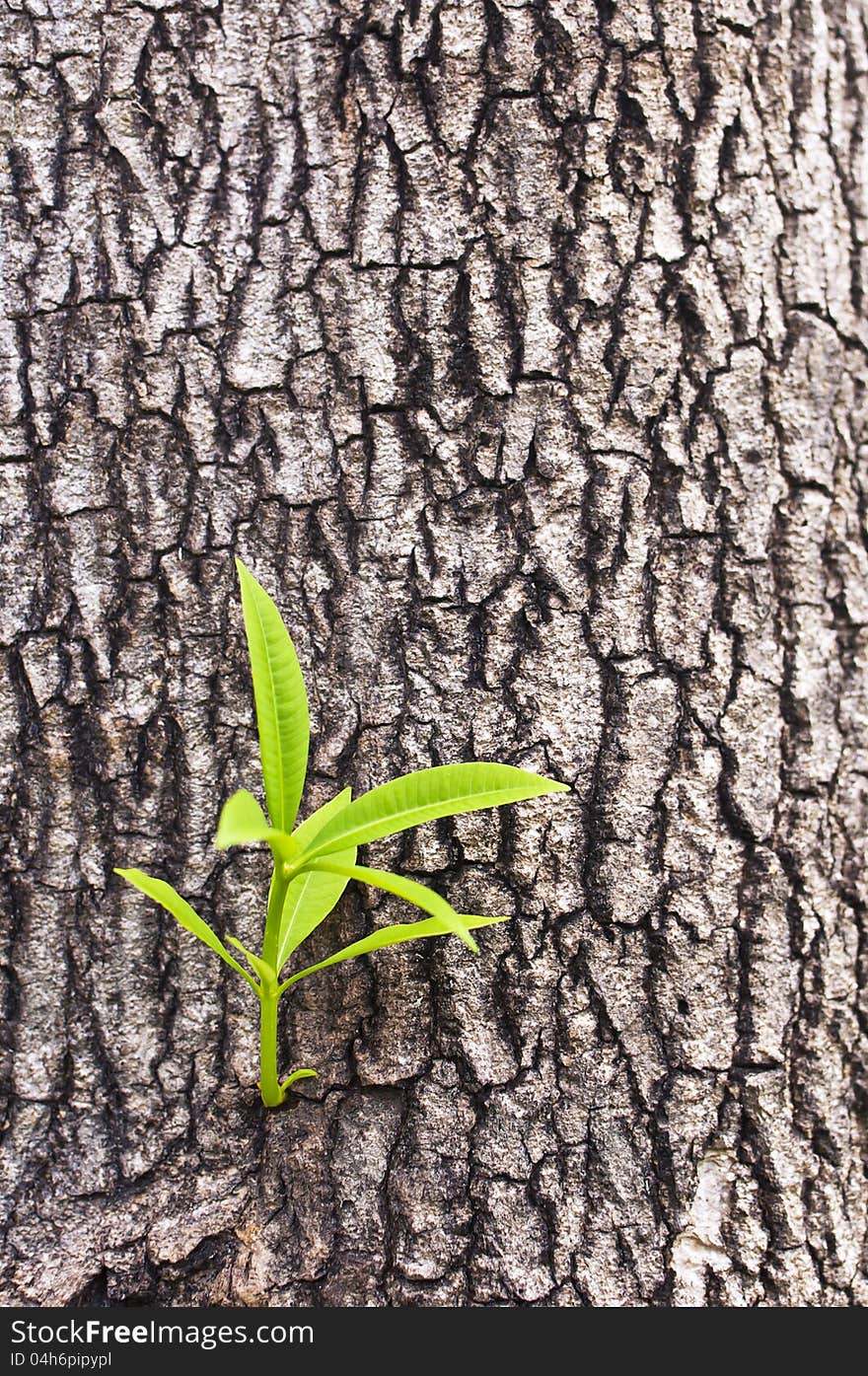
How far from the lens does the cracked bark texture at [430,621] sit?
1.12 metres

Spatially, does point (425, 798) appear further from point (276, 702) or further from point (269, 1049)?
point (269, 1049)

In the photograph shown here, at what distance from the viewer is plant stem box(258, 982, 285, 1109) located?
1.03 m

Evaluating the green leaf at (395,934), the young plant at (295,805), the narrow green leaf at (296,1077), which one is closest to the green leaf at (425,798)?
the young plant at (295,805)

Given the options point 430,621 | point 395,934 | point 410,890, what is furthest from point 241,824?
point 430,621

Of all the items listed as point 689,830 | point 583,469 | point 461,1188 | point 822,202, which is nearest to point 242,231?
point 583,469

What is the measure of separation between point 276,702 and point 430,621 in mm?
244

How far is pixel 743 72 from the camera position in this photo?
1.26 meters

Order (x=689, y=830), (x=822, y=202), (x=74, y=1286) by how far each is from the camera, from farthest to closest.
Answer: (x=822, y=202) < (x=689, y=830) < (x=74, y=1286)

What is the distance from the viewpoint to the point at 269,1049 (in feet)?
3.46

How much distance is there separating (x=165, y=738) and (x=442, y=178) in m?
0.77

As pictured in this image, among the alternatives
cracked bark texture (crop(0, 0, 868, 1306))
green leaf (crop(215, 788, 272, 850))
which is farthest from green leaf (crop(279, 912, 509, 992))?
green leaf (crop(215, 788, 272, 850))

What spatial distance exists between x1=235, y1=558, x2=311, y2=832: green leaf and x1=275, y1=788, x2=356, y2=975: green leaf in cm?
6

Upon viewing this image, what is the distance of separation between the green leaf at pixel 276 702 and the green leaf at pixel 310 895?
0.19 ft

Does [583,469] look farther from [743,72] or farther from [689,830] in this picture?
[743,72]
